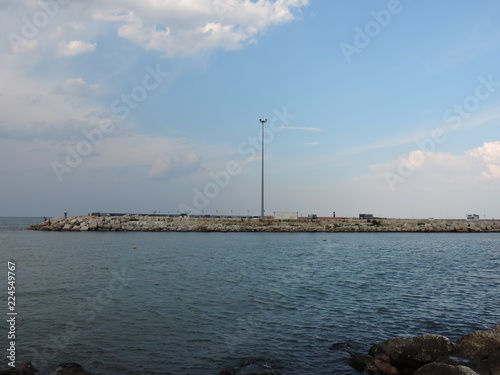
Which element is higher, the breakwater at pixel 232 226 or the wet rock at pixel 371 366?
the breakwater at pixel 232 226

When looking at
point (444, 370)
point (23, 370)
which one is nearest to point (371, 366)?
point (444, 370)

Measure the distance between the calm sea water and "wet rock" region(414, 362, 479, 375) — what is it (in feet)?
8.79

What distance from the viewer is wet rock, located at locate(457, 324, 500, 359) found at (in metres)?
12.4

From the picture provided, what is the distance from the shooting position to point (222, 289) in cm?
2497

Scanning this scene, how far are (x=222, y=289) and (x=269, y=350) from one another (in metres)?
11.2

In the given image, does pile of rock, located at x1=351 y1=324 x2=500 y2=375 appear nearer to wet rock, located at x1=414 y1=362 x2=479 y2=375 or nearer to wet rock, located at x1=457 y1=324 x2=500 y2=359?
wet rock, located at x1=457 y1=324 x2=500 y2=359

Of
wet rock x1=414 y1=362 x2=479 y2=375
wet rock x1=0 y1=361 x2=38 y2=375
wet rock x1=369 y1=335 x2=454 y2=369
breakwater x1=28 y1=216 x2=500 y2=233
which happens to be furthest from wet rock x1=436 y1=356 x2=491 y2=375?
breakwater x1=28 y1=216 x2=500 y2=233

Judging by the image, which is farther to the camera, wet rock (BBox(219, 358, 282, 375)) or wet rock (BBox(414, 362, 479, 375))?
wet rock (BBox(219, 358, 282, 375))

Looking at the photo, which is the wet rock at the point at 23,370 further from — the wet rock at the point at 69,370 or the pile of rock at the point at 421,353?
the pile of rock at the point at 421,353

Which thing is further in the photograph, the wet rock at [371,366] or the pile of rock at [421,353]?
the pile of rock at [421,353]

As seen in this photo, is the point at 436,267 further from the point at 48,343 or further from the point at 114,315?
the point at 48,343

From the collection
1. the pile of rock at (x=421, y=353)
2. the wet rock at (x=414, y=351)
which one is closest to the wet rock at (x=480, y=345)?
the pile of rock at (x=421, y=353)

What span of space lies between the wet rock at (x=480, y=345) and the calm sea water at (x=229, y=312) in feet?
9.98

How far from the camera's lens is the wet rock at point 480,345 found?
1238 centimetres
